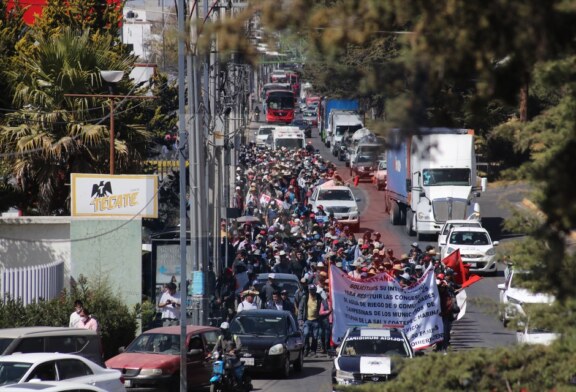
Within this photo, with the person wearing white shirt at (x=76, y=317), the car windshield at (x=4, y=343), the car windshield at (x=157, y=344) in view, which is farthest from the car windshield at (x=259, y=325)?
the car windshield at (x=4, y=343)

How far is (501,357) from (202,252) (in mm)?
15576

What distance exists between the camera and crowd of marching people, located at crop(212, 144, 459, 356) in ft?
85.5

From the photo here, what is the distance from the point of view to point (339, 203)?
4731 cm

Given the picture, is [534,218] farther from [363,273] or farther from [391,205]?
[391,205]

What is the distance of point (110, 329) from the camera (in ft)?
78.7

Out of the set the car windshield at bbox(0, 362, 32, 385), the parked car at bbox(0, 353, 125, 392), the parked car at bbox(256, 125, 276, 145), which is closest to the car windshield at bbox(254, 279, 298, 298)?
the parked car at bbox(0, 353, 125, 392)

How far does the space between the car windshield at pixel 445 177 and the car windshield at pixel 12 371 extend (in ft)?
95.4

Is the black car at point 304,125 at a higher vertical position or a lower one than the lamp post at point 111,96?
higher

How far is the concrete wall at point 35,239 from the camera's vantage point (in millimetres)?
26672

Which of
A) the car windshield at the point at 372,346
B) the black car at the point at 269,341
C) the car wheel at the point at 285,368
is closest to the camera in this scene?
the car windshield at the point at 372,346

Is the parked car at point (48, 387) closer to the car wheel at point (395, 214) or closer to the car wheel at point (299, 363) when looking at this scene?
the car wheel at point (299, 363)

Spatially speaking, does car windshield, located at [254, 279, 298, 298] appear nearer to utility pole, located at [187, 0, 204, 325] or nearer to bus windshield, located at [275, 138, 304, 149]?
utility pole, located at [187, 0, 204, 325]

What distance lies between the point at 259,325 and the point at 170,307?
2.07 meters

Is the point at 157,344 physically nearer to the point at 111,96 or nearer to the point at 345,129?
the point at 111,96
